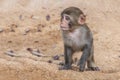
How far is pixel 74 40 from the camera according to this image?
772 cm

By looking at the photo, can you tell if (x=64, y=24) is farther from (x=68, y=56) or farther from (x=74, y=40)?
(x=68, y=56)

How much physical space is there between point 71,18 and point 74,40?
40cm

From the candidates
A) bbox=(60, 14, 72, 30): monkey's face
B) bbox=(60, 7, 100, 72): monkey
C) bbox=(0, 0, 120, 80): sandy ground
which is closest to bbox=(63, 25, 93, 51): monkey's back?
bbox=(60, 7, 100, 72): monkey

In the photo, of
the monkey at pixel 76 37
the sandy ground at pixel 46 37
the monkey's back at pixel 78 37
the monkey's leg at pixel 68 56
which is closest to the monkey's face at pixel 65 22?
the monkey at pixel 76 37

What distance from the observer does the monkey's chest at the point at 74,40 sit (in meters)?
7.68

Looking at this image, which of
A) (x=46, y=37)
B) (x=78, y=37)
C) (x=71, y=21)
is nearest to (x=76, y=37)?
(x=78, y=37)

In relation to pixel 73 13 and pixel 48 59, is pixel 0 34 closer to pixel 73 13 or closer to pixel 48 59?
pixel 48 59

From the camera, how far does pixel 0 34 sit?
411 inches

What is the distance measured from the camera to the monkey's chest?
7.68m

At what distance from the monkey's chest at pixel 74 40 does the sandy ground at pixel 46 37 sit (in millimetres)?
423

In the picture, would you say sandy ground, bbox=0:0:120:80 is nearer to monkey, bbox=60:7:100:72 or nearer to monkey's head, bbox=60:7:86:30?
monkey, bbox=60:7:100:72

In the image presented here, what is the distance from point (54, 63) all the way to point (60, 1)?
3.72m

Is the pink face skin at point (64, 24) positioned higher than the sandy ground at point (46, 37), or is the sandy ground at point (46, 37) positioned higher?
the pink face skin at point (64, 24)

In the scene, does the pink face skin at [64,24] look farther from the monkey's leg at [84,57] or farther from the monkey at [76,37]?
the monkey's leg at [84,57]
